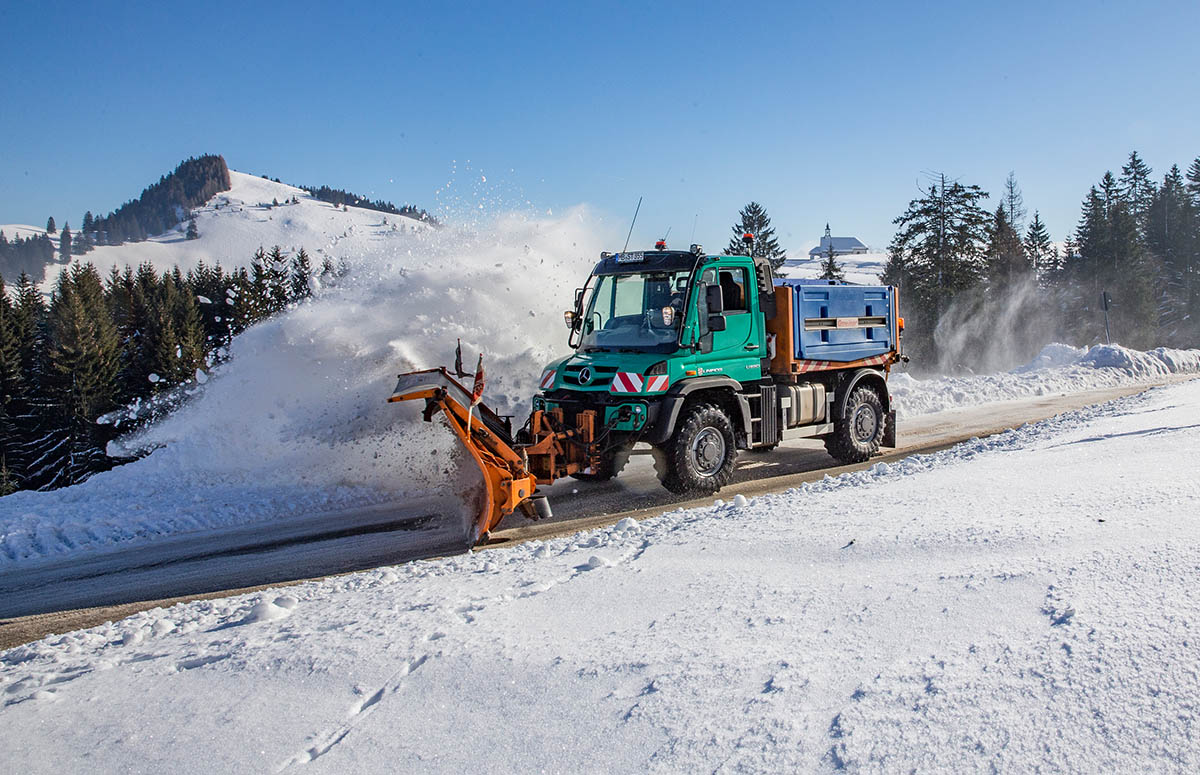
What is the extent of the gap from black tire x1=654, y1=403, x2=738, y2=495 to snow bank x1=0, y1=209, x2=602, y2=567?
7.63 feet

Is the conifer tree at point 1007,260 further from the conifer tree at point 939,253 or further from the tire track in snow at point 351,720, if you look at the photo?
the tire track in snow at point 351,720

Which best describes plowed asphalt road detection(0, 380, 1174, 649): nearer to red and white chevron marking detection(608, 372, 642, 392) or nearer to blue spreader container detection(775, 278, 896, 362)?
red and white chevron marking detection(608, 372, 642, 392)

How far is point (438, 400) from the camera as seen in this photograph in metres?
7.62

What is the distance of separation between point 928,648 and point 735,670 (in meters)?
0.78

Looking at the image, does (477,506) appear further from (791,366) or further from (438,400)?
(791,366)

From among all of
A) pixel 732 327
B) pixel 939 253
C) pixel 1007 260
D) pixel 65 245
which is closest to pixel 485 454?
pixel 732 327

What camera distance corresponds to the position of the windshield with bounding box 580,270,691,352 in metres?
8.78

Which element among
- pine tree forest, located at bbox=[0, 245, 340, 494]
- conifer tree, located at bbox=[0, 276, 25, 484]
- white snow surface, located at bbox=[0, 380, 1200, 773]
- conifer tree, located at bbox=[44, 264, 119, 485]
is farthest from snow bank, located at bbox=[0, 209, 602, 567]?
conifer tree, located at bbox=[0, 276, 25, 484]

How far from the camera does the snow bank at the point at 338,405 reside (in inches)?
370

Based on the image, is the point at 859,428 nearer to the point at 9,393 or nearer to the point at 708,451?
the point at 708,451

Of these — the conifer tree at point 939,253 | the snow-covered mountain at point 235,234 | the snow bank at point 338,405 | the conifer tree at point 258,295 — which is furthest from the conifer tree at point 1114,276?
the snow-covered mountain at point 235,234

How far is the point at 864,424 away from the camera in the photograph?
438 inches

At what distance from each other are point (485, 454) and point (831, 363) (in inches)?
211

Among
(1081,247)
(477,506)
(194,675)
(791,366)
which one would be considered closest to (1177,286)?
(1081,247)
